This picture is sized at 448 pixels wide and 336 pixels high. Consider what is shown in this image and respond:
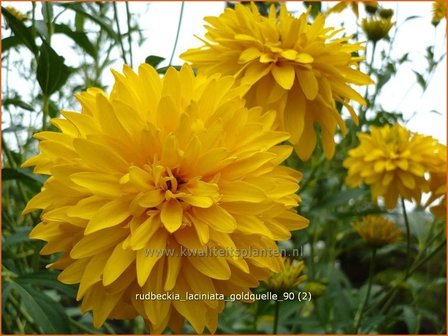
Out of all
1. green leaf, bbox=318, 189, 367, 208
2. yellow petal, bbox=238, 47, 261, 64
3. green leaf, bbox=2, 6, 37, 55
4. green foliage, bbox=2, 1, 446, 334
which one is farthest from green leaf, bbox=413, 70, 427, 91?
green leaf, bbox=2, 6, 37, 55

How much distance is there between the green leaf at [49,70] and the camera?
85 centimetres

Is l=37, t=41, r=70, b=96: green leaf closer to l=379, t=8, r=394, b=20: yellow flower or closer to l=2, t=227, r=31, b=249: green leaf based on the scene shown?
l=2, t=227, r=31, b=249: green leaf

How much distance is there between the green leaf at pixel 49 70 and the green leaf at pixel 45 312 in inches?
11.7

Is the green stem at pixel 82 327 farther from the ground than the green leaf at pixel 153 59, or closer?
closer

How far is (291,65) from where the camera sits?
908 mm

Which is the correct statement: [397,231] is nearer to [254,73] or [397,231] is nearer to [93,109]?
[254,73]

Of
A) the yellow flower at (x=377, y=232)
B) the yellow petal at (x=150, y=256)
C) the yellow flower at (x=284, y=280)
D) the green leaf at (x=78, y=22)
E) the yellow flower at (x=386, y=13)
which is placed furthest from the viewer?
the yellow flower at (x=386, y=13)

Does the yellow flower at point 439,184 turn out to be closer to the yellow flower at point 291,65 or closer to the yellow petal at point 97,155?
the yellow flower at point 291,65

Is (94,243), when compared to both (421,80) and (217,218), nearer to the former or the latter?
(217,218)

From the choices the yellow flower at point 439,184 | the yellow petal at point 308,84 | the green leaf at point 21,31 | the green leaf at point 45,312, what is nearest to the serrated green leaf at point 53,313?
the green leaf at point 45,312

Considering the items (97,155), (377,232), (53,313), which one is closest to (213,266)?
(97,155)

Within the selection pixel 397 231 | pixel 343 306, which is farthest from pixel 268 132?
pixel 343 306

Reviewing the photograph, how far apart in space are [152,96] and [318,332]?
3.09 ft

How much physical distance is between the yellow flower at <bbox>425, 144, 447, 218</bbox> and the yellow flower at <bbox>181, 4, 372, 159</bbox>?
18.5 inches
